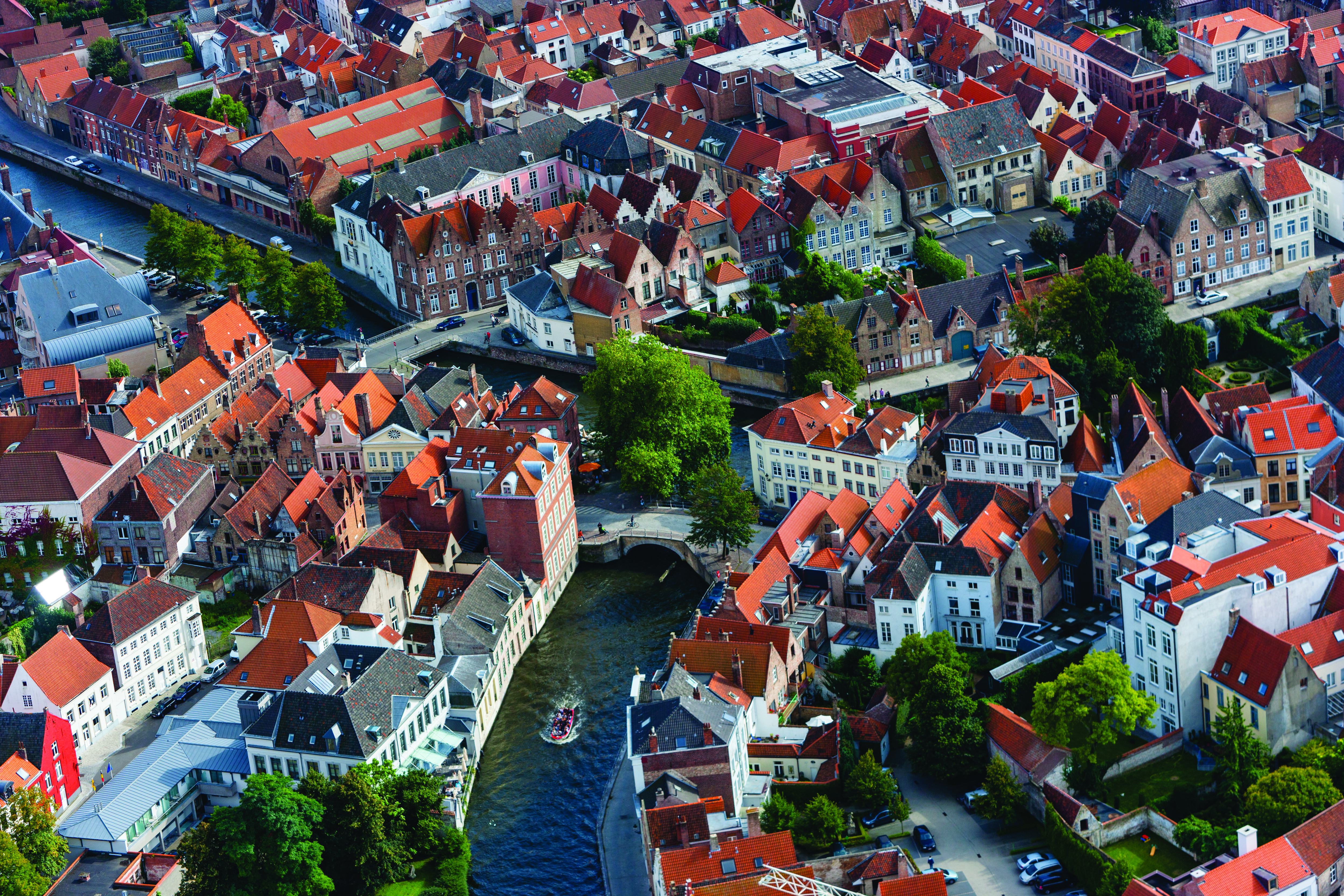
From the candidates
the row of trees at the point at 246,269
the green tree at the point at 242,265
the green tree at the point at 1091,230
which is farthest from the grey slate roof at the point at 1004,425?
the green tree at the point at 242,265

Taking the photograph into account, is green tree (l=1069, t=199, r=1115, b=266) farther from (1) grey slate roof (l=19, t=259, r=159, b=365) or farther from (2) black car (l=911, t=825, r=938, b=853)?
(1) grey slate roof (l=19, t=259, r=159, b=365)

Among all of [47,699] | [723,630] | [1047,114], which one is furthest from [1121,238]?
[47,699]

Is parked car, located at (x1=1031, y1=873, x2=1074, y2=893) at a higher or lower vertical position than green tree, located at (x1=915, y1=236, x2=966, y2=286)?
lower

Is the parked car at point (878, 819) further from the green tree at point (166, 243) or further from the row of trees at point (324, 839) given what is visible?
the green tree at point (166, 243)

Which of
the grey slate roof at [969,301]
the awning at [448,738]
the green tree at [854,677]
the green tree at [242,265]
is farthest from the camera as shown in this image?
the green tree at [242,265]

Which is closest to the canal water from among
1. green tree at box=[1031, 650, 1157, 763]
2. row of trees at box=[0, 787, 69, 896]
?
row of trees at box=[0, 787, 69, 896]

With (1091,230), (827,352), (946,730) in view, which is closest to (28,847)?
(946,730)

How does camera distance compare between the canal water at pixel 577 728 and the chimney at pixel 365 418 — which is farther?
the chimney at pixel 365 418
